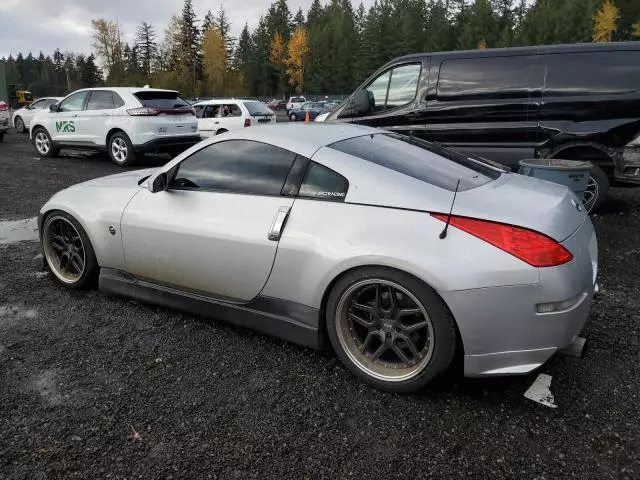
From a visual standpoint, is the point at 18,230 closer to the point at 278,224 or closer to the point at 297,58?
the point at 278,224

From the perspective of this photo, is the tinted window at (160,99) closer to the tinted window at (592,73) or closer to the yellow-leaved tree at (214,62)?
the tinted window at (592,73)

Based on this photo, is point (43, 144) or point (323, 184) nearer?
point (323, 184)

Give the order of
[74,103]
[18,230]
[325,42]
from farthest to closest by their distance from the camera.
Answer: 1. [325,42]
2. [74,103]
3. [18,230]

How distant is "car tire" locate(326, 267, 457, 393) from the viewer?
8.02 ft

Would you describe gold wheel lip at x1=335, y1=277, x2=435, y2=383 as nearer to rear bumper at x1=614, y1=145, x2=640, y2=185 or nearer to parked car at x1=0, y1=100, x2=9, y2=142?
rear bumper at x1=614, y1=145, x2=640, y2=185

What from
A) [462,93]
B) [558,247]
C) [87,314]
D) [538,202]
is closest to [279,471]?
[558,247]

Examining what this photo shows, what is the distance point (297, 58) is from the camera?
278 ft

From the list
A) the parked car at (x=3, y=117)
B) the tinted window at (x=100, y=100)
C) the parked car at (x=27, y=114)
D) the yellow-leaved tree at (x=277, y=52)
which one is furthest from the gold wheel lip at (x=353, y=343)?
the yellow-leaved tree at (x=277, y=52)

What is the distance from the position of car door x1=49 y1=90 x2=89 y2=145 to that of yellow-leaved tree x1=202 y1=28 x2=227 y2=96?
63.8 m

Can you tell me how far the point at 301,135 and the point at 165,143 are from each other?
27.5 ft

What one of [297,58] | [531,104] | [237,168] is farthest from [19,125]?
[297,58]

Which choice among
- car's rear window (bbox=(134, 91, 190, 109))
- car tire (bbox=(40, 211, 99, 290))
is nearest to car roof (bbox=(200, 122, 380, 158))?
car tire (bbox=(40, 211, 99, 290))

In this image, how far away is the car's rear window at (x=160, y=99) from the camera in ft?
35.0

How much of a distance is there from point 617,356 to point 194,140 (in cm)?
997
